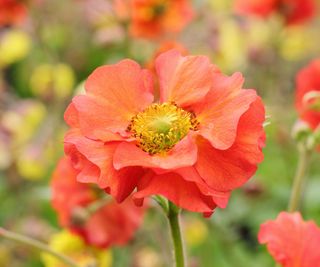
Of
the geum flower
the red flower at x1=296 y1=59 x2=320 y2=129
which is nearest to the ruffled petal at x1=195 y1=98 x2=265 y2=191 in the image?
the geum flower

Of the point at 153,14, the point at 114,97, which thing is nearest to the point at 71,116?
the point at 114,97

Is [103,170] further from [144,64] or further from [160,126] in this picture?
[144,64]

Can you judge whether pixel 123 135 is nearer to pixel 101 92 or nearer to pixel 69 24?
pixel 101 92

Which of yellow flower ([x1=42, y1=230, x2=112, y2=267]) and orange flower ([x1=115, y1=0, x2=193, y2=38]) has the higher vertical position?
orange flower ([x1=115, y1=0, x2=193, y2=38])

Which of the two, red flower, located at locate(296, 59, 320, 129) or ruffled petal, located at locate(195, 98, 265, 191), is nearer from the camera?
ruffled petal, located at locate(195, 98, 265, 191)

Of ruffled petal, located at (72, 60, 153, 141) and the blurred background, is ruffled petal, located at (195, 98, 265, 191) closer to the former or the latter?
ruffled petal, located at (72, 60, 153, 141)

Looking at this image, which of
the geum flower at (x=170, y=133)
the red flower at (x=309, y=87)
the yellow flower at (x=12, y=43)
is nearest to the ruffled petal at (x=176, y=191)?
the geum flower at (x=170, y=133)
